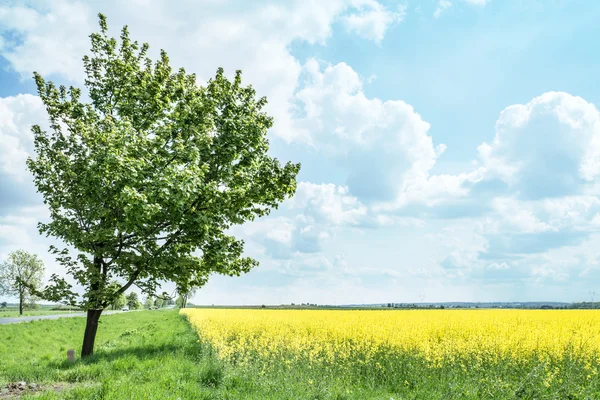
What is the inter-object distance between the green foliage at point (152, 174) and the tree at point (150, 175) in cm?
5

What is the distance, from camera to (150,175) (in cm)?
1573

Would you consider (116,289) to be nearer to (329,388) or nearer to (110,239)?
(110,239)

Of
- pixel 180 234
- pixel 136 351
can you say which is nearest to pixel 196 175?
pixel 180 234

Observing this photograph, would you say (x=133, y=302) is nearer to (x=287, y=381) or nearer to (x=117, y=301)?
(x=117, y=301)

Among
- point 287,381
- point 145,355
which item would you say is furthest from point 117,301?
point 287,381

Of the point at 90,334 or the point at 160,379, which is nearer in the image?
the point at 160,379

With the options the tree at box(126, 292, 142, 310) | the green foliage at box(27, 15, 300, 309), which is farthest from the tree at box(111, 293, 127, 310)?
the tree at box(126, 292, 142, 310)

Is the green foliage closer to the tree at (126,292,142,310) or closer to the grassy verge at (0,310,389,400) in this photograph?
the grassy verge at (0,310,389,400)

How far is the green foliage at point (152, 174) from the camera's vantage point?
52.5 feet

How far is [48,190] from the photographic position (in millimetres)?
17828

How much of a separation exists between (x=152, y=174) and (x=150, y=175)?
0.90ft

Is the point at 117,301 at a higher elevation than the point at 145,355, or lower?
higher

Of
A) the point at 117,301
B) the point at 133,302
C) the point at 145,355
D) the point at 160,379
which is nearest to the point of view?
the point at 160,379

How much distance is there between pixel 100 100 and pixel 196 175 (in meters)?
7.28
